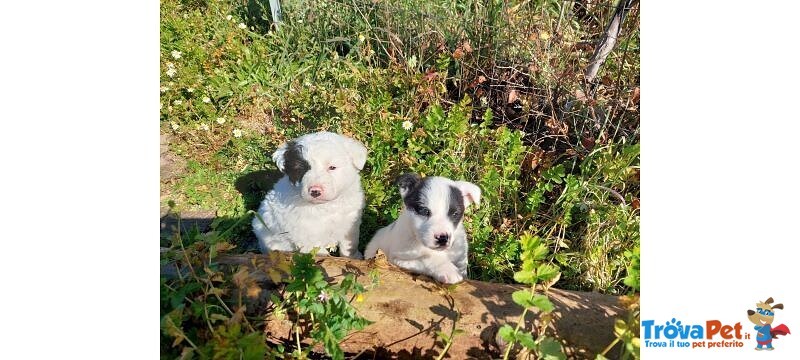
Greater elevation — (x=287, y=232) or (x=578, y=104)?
(x=578, y=104)

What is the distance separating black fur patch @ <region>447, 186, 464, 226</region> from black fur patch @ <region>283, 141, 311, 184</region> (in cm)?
89

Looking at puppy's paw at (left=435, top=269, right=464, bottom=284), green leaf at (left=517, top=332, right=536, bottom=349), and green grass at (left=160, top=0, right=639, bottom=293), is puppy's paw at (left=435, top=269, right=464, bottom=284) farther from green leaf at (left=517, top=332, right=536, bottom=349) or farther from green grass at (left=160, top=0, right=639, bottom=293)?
green grass at (left=160, top=0, right=639, bottom=293)

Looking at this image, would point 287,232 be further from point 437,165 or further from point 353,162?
point 437,165

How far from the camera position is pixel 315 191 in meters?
3.20

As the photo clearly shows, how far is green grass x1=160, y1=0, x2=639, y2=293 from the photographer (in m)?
3.97

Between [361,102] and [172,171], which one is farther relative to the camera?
[361,102]

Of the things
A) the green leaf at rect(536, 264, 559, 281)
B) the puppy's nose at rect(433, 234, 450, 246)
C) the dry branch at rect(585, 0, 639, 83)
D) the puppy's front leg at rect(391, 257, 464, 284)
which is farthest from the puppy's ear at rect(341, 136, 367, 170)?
the dry branch at rect(585, 0, 639, 83)

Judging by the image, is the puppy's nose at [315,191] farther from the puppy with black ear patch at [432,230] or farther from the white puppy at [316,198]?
the puppy with black ear patch at [432,230]

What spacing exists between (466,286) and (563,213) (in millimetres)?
1441

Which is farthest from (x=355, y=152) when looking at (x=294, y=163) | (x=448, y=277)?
(x=448, y=277)

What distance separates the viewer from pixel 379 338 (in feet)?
8.82
